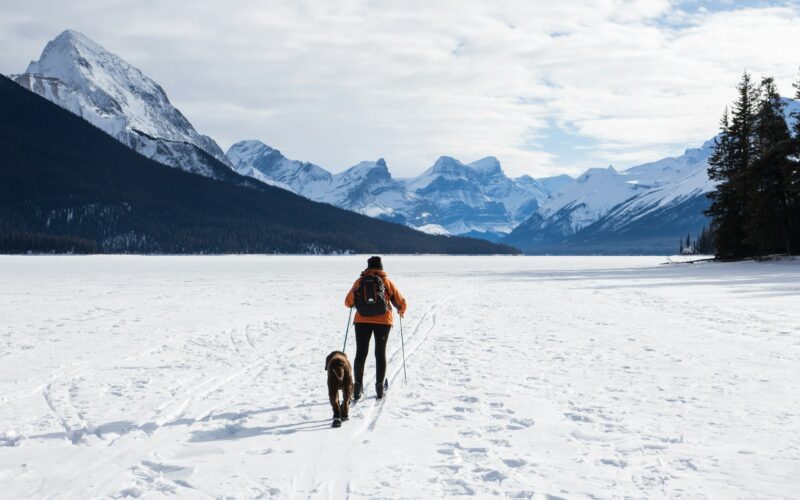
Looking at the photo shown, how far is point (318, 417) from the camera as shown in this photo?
836 cm

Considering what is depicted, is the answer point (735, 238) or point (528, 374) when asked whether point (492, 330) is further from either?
point (735, 238)

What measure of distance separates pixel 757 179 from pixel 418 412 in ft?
176

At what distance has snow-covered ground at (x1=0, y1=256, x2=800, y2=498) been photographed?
592 centimetres

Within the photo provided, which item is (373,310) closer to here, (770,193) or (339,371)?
(339,371)

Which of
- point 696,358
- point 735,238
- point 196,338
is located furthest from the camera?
point 735,238

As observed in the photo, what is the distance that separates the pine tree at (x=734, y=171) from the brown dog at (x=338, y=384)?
2183 inches

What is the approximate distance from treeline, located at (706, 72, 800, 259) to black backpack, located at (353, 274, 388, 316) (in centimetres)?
5056

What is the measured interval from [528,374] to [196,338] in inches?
352

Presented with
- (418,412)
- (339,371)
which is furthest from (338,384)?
(418,412)

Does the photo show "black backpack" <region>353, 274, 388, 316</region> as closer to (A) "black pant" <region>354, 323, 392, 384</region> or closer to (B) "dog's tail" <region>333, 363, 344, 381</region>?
(A) "black pant" <region>354, 323, 392, 384</region>

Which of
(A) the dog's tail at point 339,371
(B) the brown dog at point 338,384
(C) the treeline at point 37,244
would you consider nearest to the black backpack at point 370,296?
(B) the brown dog at point 338,384

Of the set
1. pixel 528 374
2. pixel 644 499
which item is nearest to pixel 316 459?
pixel 644 499

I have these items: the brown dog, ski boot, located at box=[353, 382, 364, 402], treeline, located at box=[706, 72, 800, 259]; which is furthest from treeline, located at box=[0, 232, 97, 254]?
the brown dog

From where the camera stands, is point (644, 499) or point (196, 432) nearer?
point (644, 499)
